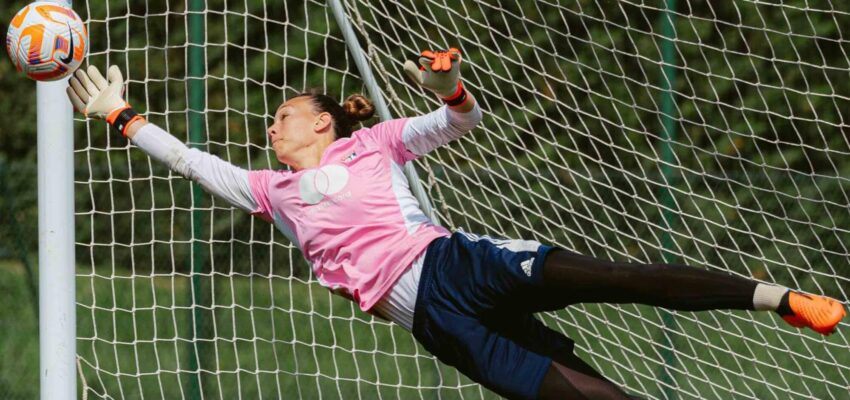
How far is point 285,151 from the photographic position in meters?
4.23

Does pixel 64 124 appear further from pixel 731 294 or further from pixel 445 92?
pixel 731 294

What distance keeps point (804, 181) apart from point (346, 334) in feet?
8.33

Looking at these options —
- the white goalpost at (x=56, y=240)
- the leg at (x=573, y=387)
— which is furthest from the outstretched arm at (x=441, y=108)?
the white goalpost at (x=56, y=240)

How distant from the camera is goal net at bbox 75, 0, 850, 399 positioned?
6.30 meters

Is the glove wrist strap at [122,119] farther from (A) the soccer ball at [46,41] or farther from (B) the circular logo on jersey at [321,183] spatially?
(B) the circular logo on jersey at [321,183]

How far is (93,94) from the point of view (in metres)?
4.09

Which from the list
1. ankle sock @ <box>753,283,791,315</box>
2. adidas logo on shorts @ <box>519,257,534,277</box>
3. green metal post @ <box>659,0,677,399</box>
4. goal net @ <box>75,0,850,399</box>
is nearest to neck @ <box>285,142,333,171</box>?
adidas logo on shorts @ <box>519,257,534,277</box>

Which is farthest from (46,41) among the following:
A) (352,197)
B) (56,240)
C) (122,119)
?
(352,197)

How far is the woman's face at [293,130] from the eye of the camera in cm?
422

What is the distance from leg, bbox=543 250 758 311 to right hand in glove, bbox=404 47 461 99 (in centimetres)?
64

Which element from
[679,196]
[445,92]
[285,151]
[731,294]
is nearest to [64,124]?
[285,151]

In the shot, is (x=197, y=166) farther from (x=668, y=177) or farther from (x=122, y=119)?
(x=668, y=177)

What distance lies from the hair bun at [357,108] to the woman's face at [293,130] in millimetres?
151

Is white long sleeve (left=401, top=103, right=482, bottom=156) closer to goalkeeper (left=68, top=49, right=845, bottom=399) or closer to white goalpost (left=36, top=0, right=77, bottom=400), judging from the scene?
goalkeeper (left=68, top=49, right=845, bottom=399)
